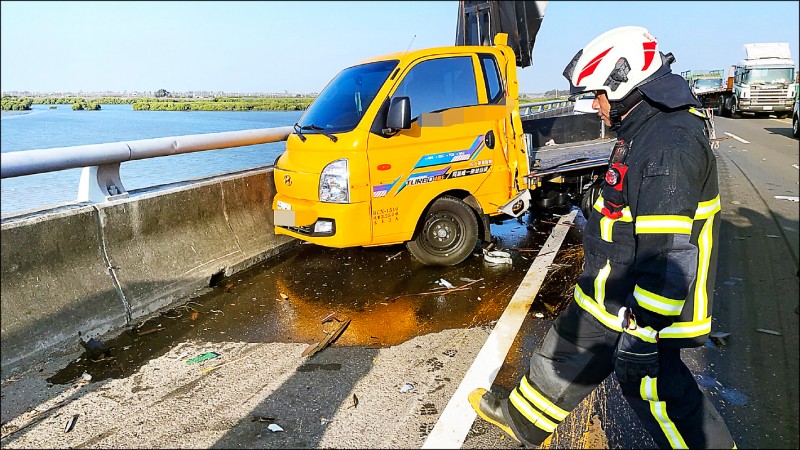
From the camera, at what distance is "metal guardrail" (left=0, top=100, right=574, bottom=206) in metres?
3.69

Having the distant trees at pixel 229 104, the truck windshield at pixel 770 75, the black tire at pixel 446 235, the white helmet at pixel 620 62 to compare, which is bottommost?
the black tire at pixel 446 235

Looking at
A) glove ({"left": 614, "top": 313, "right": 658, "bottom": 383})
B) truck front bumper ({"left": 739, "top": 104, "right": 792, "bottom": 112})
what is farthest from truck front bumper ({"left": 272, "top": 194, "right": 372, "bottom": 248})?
truck front bumper ({"left": 739, "top": 104, "right": 792, "bottom": 112})

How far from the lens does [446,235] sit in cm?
587

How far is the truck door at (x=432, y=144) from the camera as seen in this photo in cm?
536

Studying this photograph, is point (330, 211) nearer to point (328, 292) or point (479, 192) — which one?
point (328, 292)

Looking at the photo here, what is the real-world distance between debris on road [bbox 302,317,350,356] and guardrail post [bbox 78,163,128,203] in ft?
7.10

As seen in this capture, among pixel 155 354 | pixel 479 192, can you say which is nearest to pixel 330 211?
pixel 479 192

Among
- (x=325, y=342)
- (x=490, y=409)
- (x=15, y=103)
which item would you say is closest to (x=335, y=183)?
(x=325, y=342)

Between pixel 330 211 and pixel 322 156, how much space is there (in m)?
0.54

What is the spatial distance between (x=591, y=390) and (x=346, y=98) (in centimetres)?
404

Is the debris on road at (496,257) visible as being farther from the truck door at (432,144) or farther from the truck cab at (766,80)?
the truck cab at (766,80)

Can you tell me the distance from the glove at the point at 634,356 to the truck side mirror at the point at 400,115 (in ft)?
10.5

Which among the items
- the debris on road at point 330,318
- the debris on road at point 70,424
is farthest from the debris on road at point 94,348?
the debris on road at point 330,318

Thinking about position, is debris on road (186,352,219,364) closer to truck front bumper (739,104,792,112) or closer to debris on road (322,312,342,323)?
debris on road (322,312,342,323)
